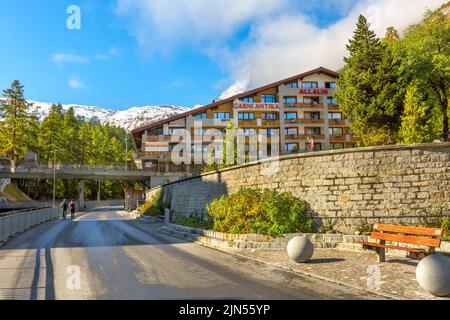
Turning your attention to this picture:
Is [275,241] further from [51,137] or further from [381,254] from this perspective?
[51,137]

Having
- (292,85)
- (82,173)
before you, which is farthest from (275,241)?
(82,173)

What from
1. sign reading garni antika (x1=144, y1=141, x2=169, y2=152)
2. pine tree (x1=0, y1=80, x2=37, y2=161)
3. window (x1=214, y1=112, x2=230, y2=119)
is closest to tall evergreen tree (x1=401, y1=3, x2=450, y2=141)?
window (x1=214, y1=112, x2=230, y2=119)

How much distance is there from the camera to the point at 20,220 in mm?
20359

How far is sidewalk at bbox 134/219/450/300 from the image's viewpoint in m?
6.79

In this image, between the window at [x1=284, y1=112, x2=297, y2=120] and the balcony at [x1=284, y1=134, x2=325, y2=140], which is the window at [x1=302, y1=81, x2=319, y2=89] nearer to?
the window at [x1=284, y1=112, x2=297, y2=120]

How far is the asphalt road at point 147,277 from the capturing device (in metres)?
6.57

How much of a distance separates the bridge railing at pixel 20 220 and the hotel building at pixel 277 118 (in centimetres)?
2672

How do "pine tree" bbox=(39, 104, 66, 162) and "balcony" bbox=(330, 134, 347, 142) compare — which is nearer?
"balcony" bbox=(330, 134, 347, 142)

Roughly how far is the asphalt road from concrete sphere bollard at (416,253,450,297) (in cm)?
95

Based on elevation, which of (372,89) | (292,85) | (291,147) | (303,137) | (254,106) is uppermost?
(292,85)

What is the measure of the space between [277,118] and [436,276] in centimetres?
5107

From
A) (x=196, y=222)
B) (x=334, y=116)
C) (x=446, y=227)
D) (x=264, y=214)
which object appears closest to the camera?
(x=446, y=227)

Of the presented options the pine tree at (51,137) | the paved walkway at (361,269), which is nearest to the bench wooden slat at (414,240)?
the paved walkway at (361,269)

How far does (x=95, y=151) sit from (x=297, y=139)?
51998mm
